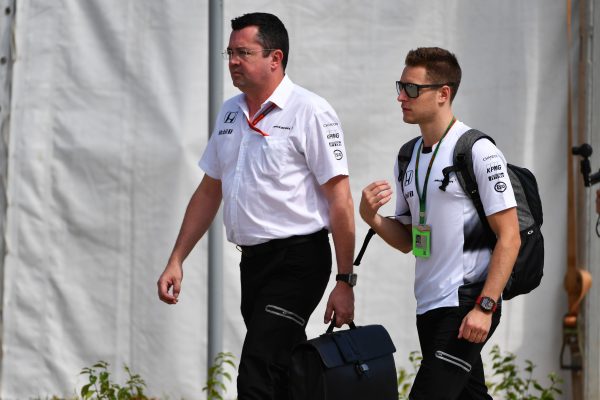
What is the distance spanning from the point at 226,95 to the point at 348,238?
236 cm

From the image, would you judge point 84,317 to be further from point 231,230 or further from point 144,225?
point 231,230

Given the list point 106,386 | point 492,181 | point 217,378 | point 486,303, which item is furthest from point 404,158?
point 106,386

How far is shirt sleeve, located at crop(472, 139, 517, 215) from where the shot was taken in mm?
4215

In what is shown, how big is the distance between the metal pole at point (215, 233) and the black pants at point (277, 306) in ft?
5.89

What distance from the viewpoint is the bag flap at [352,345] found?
4.43 metres

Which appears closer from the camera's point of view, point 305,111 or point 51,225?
point 305,111

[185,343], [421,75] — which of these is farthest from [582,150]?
[185,343]

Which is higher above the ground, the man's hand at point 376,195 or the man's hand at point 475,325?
the man's hand at point 376,195

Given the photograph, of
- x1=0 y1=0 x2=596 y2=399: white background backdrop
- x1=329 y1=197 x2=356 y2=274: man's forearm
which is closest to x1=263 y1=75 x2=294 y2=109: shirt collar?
x1=329 y1=197 x2=356 y2=274: man's forearm

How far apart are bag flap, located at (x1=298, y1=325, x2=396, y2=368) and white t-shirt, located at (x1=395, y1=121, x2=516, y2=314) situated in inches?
11.6

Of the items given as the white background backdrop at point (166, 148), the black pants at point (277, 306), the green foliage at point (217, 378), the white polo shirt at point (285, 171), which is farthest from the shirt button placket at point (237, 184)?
the white background backdrop at point (166, 148)

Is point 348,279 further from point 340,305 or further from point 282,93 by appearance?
point 282,93

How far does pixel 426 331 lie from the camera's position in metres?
4.40

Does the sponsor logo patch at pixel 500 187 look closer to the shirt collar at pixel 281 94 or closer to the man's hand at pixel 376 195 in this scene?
the man's hand at pixel 376 195
